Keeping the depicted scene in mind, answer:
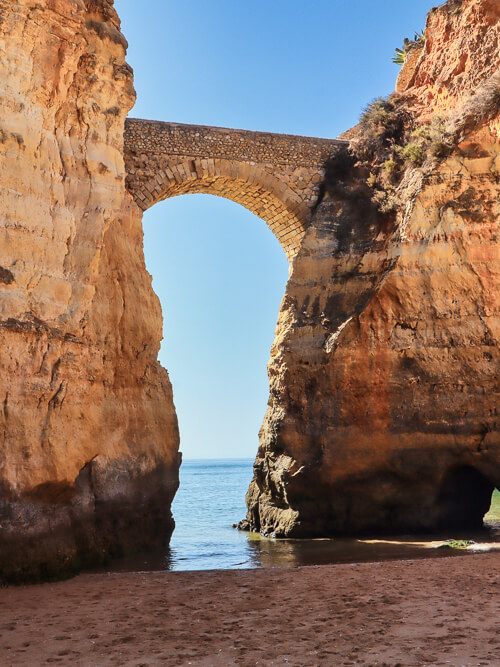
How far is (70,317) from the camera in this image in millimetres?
8070

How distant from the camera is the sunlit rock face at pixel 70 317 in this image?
7254 mm

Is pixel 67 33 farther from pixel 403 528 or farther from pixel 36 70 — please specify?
pixel 403 528

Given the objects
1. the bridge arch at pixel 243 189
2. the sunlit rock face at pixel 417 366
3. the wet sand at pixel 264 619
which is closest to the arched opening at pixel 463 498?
the sunlit rock face at pixel 417 366

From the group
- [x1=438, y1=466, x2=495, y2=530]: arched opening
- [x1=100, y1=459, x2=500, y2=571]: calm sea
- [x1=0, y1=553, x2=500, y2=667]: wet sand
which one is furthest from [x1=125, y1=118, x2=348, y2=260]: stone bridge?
[x1=0, y1=553, x2=500, y2=667]: wet sand

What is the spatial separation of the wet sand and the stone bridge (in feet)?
25.4

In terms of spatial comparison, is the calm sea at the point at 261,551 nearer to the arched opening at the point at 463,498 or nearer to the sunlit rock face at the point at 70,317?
the arched opening at the point at 463,498

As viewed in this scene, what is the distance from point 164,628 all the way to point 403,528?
771cm

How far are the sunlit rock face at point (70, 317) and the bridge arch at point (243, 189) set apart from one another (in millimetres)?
2081

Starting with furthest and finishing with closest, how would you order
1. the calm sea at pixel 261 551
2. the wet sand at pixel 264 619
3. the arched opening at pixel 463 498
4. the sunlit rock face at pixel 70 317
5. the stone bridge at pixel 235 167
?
1. the stone bridge at pixel 235 167
2. the arched opening at pixel 463 498
3. the calm sea at pixel 261 551
4. the sunlit rock face at pixel 70 317
5. the wet sand at pixel 264 619

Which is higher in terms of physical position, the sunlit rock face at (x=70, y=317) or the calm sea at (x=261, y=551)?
the sunlit rock face at (x=70, y=317)

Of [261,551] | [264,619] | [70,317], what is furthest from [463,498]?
[264,619]

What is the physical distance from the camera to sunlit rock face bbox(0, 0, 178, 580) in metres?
7.25

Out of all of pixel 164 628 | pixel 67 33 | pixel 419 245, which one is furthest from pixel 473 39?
pixel 164 628

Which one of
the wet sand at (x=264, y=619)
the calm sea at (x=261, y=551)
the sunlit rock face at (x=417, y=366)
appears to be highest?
the sunlit rock face at (x=417, y=366)
